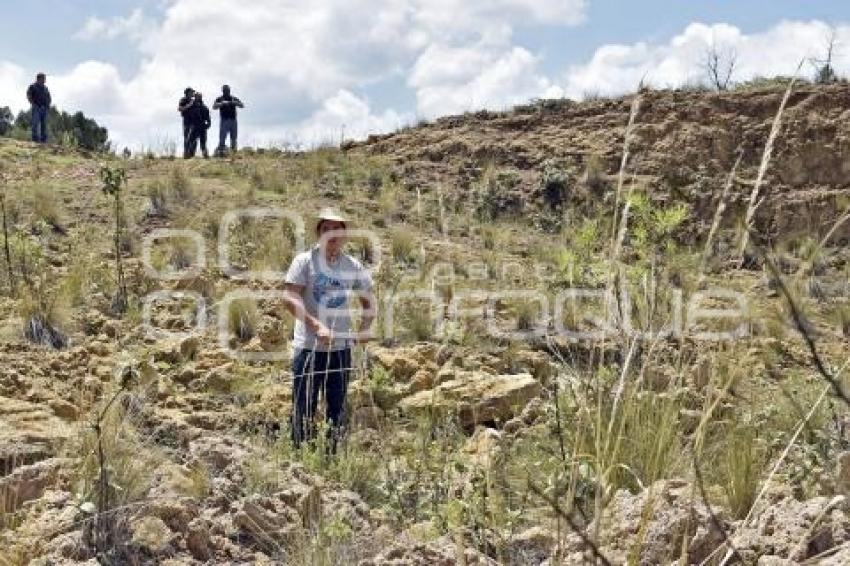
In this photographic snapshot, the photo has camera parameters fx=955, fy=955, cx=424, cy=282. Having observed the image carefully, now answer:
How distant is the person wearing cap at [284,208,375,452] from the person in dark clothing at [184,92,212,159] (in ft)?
34.1

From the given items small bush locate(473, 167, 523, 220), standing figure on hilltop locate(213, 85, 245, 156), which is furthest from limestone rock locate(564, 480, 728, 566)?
standing figure on hilltop locate(213, 85, 245, 156)

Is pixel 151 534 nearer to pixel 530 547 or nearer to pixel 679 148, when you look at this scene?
pixel 530 547

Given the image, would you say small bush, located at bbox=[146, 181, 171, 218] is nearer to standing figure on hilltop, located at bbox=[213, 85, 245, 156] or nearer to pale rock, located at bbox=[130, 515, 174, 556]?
standing figure on hilltop, located at bbox=[213, 85, 245, 156]

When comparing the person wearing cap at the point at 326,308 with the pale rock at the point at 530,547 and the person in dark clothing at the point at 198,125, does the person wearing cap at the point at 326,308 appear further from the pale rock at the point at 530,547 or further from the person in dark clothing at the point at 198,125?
the person in dark clothing at the point at 198,125

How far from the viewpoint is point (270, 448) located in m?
4.27

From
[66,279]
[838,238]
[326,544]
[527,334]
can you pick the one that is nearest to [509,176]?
[838,238]

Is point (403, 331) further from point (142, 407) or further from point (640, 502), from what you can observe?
point (640, 502)

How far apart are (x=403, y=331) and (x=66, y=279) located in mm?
2774

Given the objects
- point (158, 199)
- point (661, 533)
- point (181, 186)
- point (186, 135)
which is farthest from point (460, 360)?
point (186, 135)

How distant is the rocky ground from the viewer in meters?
2.31

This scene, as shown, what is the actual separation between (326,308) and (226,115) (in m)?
10.7

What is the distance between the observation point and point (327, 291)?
4.88 m

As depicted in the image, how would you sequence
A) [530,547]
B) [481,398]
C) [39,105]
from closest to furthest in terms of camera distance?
[530,547], [481,398], [39,105]

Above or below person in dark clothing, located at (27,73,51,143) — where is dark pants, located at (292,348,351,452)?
below
